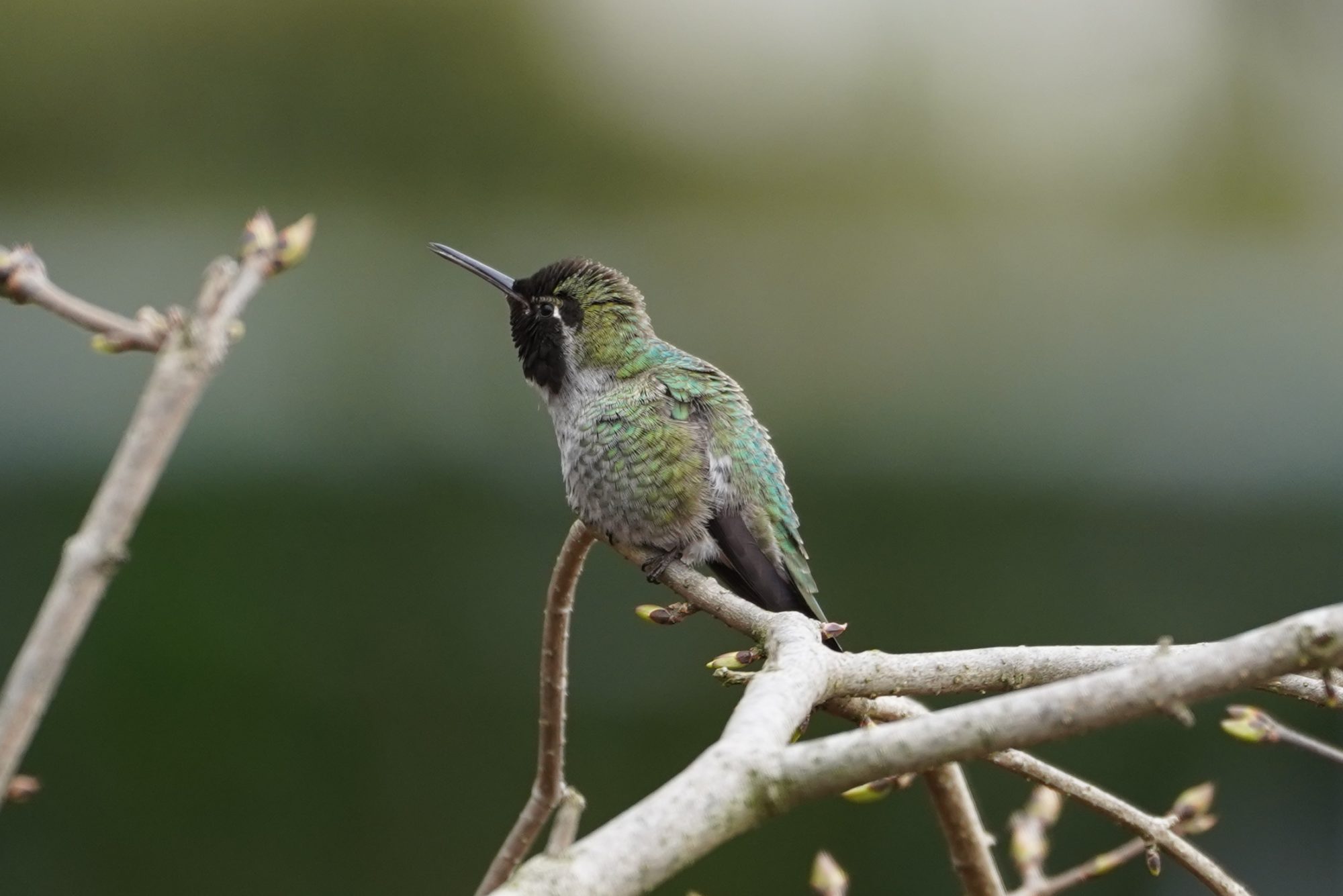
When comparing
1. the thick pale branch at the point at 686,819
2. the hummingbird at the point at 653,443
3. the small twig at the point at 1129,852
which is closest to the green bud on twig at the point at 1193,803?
the small twig at the point at 1129,852

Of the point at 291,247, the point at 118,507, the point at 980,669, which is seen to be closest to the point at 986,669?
the point at 980,669

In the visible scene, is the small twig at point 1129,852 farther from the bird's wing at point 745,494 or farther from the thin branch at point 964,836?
the bird's wing at point 745,494

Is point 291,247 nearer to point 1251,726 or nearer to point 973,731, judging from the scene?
point 973,731

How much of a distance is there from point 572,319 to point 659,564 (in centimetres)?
66

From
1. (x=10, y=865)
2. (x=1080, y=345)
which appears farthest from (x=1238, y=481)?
(x=10, y=865)

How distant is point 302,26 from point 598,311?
72.0 inches

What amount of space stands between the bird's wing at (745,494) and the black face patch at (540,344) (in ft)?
0.77

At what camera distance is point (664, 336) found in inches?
154

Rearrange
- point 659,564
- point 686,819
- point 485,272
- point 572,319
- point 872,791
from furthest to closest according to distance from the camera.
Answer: point 485,272
point 572,319
point 659,564
point 872,791
point 686,819

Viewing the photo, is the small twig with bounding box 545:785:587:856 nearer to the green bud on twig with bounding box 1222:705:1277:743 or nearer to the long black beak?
the green bud on twig with bounding box 1222:705:1277:743

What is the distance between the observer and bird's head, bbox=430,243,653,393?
8.25 ft

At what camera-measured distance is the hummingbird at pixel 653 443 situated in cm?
222

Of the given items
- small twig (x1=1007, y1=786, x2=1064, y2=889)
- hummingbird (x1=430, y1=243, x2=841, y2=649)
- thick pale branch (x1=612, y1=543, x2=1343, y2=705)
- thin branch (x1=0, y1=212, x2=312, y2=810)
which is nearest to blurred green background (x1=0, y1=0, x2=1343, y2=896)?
hummingbird (x1=430, y1=243, x2=841, y2=649)

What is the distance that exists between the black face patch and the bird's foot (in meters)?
0.51
